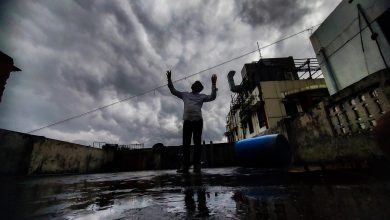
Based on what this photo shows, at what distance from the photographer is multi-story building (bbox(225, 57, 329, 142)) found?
2025cm

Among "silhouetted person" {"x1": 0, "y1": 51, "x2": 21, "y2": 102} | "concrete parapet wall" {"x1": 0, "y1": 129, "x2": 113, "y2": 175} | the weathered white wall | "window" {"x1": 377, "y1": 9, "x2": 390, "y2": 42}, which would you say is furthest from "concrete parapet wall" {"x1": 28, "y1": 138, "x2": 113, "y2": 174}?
"window" {"x1": 377, "y1": 9, "x2": 390, "y2": 42}

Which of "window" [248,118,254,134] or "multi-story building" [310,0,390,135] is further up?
"window" [248,118,254,134]

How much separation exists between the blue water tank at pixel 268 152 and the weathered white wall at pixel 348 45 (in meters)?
3.67

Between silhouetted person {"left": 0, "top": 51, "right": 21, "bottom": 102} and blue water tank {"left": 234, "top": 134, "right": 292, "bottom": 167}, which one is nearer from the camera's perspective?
blue water tank {"left": 234, "top": 134, "right": 292, "bottom": 167}

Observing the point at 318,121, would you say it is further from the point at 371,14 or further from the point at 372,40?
the point at 371,14

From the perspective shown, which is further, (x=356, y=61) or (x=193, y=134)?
(x=356, y=61)

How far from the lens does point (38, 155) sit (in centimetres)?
743

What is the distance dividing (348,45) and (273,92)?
A: 48.6 feet

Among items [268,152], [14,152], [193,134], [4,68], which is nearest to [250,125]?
[268,152]

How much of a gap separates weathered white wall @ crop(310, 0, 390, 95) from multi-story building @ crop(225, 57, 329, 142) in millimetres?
10327

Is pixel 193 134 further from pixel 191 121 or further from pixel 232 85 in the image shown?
pixel 232 85

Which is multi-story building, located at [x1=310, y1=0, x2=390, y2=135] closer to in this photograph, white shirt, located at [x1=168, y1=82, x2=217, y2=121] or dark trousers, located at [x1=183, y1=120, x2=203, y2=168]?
white shirt, located at [x1=168, y1=82, x2=217, y2=121]

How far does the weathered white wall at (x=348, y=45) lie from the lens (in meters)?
5.93

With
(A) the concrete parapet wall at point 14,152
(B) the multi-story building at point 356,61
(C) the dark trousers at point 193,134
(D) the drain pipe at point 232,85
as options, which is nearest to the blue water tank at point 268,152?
(B) the multi-story building at point 356,61
